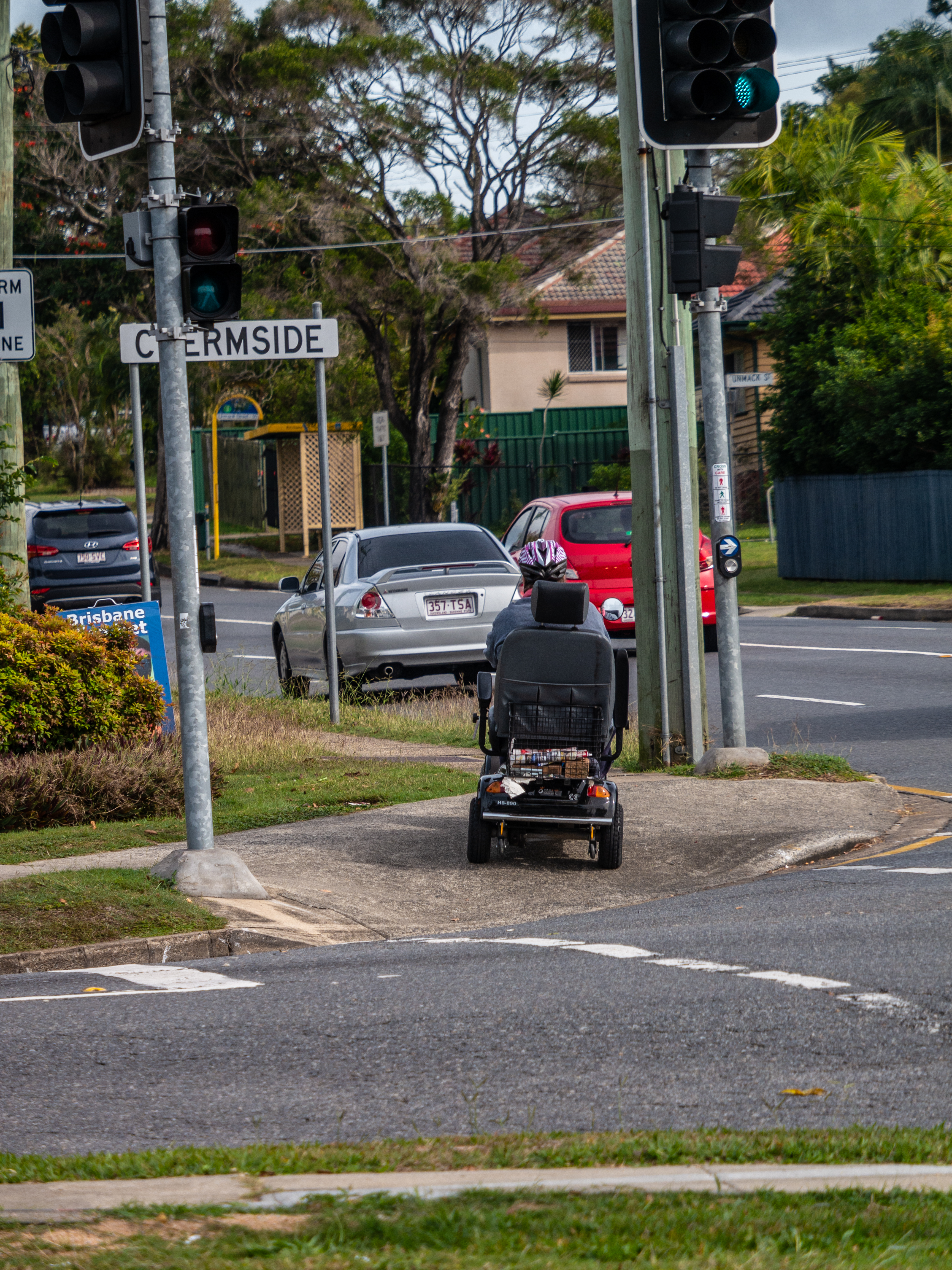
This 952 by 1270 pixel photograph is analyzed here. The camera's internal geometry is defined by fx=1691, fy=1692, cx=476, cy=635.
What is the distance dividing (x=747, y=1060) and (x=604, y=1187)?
159 centimetres

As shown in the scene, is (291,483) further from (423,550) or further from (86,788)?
(86,788)

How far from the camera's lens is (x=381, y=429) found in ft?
98.7

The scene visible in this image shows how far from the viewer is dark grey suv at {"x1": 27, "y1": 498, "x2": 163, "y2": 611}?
2242 cm

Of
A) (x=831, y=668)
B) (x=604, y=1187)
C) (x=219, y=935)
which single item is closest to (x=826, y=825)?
(x=219, y=935)

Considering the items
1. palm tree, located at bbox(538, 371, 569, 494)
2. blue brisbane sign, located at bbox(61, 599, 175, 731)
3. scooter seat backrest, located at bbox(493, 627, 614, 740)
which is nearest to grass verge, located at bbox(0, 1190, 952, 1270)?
scooter seat backrest, located at bbox(493, 627, 614, 740)

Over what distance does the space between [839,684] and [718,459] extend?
5.73 m

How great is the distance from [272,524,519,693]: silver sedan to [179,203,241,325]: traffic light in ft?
23.2

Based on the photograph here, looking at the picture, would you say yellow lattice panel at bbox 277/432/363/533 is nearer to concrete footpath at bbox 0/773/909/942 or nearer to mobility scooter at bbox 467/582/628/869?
concrete footpath at bbox 0/773/909/942

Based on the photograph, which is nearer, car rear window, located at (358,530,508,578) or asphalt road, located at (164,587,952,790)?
asphalt road, located at (164,587,952,790)

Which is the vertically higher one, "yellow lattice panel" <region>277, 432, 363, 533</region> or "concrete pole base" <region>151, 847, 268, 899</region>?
"yellow lattice panel" <region>277, 432, 363, 533</region>

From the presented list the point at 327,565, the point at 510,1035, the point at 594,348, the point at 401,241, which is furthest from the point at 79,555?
the point at 594,348

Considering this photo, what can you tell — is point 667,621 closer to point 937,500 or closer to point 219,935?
point 219,935

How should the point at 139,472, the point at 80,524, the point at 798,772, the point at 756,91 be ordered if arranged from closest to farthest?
the point at 756,91, the point at 798,772, the point at 139,472, the point at 80,524

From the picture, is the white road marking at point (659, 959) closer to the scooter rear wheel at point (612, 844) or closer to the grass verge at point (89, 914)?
the grass verge at point (89, 914)
